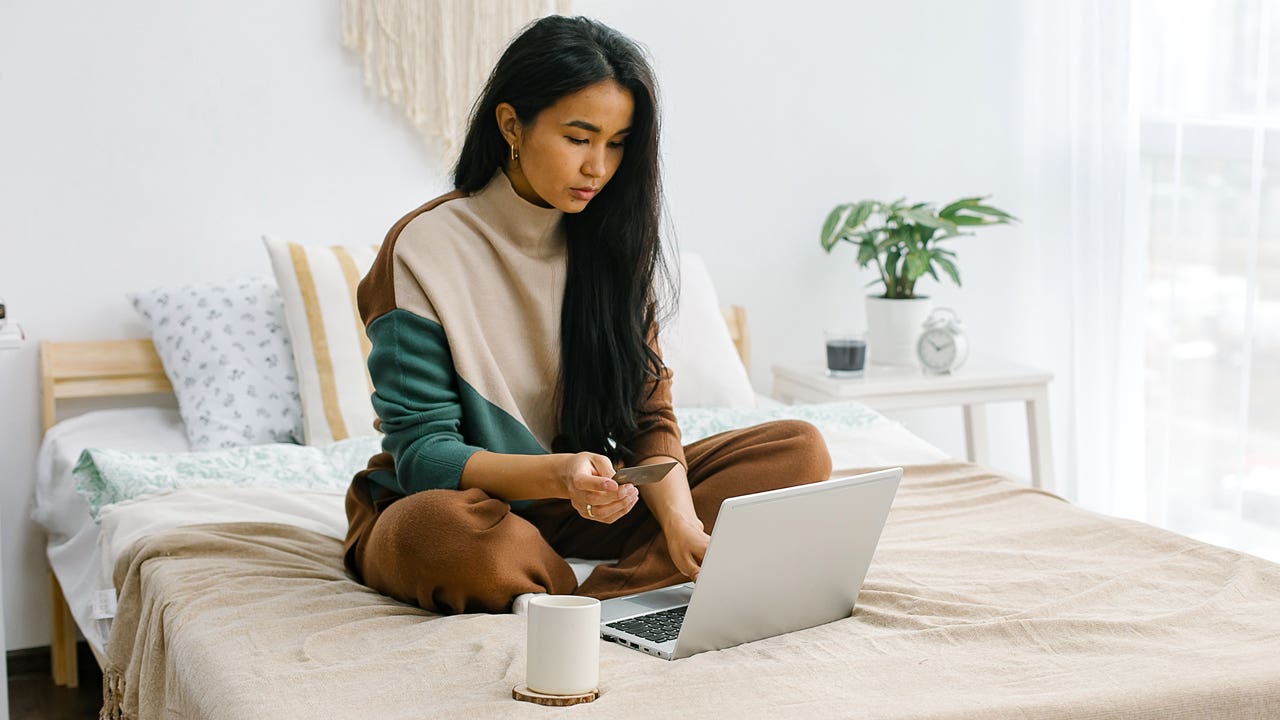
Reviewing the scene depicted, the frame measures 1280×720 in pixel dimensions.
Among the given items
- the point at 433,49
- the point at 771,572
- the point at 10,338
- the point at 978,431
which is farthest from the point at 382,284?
the point at 978,431

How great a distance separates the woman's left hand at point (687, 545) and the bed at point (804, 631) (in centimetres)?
15

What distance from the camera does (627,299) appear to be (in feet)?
5.30

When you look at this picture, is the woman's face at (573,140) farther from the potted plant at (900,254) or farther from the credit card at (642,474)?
the potted plant at (900,254)

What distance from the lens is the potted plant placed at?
276cm

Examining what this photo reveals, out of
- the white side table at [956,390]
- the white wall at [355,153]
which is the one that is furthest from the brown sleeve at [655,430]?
the white wall at [355,153]

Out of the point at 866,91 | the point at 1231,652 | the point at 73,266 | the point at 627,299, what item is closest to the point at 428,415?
the point at 627,299

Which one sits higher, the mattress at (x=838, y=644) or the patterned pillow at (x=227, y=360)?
the patterned pillow at (x=227, y=360)

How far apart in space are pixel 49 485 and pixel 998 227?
2.18 m

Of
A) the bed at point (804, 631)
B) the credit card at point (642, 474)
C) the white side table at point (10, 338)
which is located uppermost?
the white side table at point (10, 338)

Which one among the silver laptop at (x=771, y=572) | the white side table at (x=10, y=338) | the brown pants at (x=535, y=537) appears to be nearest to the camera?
the silver laptop at (x=771, y=572)

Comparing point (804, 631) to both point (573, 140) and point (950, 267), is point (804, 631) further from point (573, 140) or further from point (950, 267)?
point (950, 267)

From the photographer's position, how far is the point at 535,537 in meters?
1.42

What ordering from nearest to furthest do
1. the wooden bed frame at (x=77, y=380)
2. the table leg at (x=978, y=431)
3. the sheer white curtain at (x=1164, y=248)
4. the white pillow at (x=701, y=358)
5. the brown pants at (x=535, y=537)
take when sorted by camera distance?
1. the brown pants at (x=535, y=537)
2. the wooden bed frame at (x=77, y=380)
3. the white pillow at (x=701, y=358)
4. the sheer white curtain at (x=1164, y=248)
5. the table leg at (x=978, y=431)

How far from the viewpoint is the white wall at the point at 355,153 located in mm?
2375
